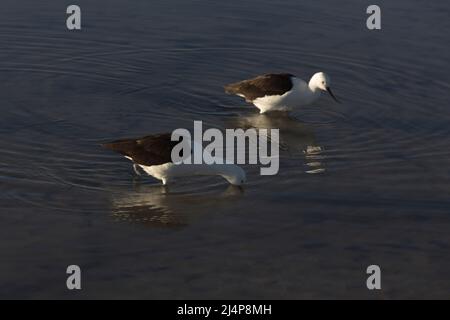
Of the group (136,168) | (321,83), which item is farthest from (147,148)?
(321,83)

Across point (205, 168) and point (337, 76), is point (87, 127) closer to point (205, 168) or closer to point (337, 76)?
point (205, 168)

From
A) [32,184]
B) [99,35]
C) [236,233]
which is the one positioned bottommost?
[236,233]

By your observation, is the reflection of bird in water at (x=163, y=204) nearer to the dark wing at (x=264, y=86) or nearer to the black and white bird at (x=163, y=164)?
the black and white bird at (x=163, y=164)

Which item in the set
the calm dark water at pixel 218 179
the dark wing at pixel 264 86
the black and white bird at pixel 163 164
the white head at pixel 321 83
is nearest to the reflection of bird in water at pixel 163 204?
the calm dark water at pixel 218 179

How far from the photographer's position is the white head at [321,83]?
18.4 meters

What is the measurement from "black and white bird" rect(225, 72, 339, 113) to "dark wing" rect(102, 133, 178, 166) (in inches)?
150

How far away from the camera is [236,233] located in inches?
521

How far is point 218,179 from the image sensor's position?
15.3 metres

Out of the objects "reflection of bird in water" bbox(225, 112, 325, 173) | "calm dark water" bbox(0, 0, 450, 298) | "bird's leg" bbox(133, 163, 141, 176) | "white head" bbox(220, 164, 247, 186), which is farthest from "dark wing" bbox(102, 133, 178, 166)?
"reflection of bird in water" bbox(225, 112, 325, 173)

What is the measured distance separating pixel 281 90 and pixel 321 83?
0.78 meters

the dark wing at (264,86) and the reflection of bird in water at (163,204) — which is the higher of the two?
the dark wing at (264,86)

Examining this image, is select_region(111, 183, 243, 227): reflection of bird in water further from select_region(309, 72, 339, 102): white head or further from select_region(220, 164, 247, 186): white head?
select_region(309, 72, 339, 102): white head
